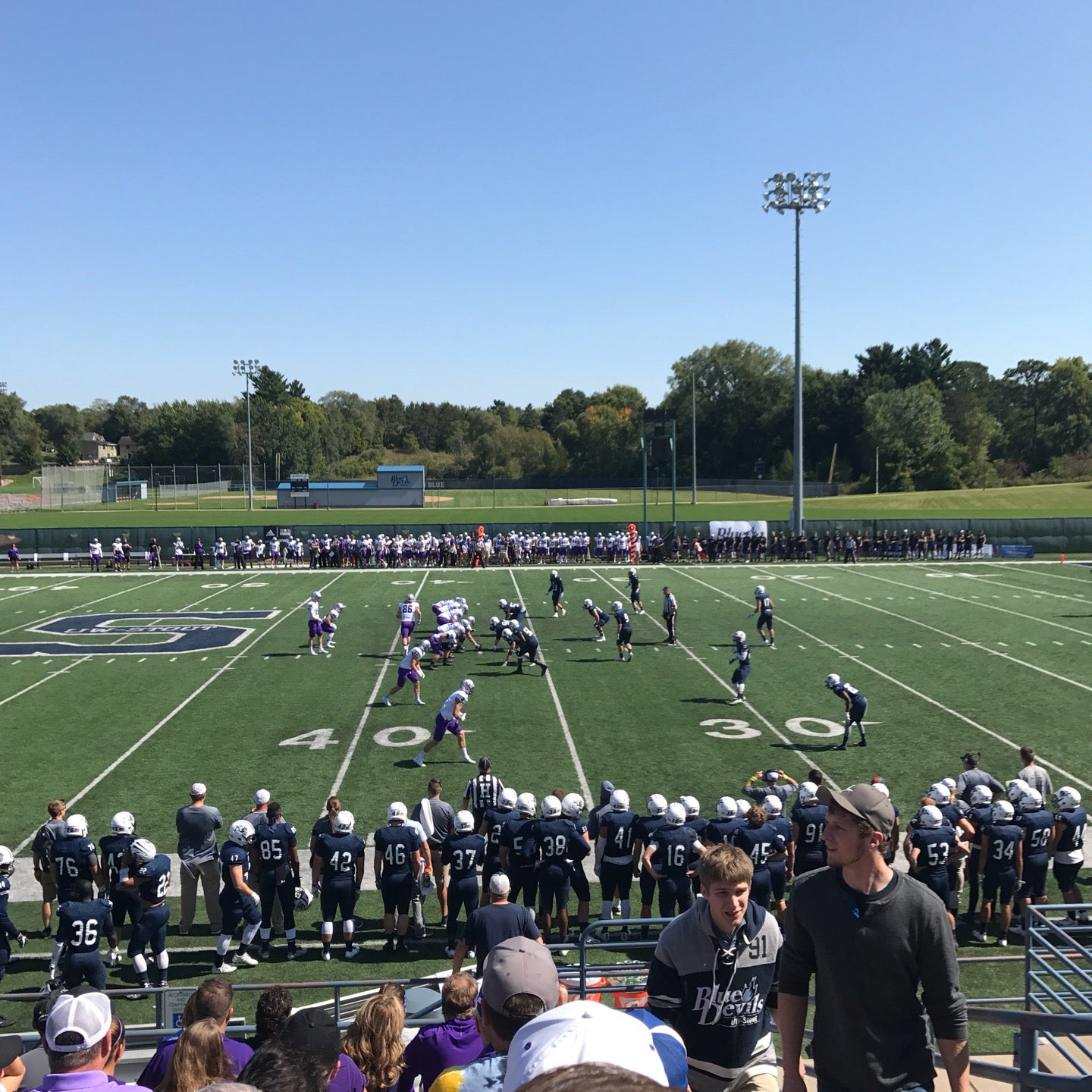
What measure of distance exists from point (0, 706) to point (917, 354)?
8981 cm

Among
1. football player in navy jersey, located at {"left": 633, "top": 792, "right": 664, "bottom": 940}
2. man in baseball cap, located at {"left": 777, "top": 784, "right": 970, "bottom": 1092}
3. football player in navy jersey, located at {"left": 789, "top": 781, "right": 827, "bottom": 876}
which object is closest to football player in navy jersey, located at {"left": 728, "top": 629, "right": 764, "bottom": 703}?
football player in navy jersey, located at {"left": 789, "top": 781, "right": 827, "bottom": 876}

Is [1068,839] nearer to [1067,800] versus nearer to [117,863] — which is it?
[1067,800]

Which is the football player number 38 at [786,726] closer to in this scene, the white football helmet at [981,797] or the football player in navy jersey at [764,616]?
the white football helmet at [981,797]

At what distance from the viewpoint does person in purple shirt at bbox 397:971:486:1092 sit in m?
4.18

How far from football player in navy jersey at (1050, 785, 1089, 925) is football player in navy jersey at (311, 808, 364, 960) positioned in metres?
6.42

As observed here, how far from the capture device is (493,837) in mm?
9672

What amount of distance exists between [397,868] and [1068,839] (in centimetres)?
618

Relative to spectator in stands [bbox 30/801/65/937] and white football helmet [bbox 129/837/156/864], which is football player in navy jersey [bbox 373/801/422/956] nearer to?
white football helmet [bbox 129/837/156/864]

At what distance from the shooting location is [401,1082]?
4316 millimetres

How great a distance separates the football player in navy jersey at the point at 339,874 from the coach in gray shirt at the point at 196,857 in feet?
4.21

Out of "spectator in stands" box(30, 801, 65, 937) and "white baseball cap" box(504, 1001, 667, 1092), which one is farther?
"spectator in stands" box(30, 801, 65, 937)

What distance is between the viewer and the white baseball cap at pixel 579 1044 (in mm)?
1835

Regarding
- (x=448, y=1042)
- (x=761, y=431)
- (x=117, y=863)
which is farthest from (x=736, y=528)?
(x=761, y=431)

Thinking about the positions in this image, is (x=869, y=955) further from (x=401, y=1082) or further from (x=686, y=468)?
(x=686, y=468)
